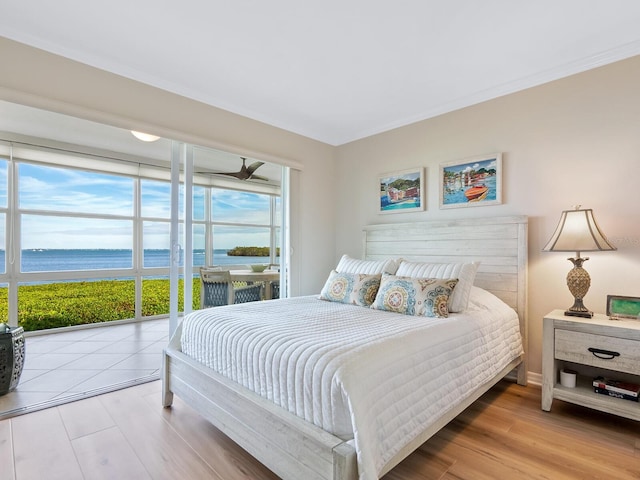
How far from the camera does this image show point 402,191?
3.60 metres

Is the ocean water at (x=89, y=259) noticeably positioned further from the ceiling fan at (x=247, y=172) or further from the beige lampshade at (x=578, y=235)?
the beige lampshade at (x=578, y=235)

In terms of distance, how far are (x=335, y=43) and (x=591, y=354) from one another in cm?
264

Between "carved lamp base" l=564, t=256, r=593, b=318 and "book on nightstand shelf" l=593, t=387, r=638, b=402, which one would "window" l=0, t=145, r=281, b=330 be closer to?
"carved lamp base" l=564, t=256, r=593, b=318

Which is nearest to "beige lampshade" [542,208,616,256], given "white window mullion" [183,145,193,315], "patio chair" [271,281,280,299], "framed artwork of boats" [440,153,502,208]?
"framed artwork of boats" [440,153,502,208]

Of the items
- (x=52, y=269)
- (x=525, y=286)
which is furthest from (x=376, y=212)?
(x=52, y=269)

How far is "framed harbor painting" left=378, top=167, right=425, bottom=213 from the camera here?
11.3 ft

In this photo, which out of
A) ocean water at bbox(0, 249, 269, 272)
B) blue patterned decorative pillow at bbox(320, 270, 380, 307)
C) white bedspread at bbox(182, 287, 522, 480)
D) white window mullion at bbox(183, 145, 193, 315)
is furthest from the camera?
ocean water at bbox(0, 249, 269, 272)

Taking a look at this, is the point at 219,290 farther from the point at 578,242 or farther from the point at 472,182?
the point at 578,242

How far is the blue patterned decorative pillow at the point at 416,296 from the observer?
2217 millimetres

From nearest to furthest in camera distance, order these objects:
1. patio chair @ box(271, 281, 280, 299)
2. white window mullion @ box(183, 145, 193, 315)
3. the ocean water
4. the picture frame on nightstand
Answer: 1. the picture frame on nightstand
2. white window mullion @ box(183, 145, 193, 315)
3. the ocean water
4. patio chair @ box(271, 281, 280, 299)

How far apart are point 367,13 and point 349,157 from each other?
2.25 metres

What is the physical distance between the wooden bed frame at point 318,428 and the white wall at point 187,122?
71cm

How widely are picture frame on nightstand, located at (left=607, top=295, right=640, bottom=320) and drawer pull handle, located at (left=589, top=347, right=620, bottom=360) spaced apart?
0.28 metres

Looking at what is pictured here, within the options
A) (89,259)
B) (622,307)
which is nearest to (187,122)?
(89,259)
